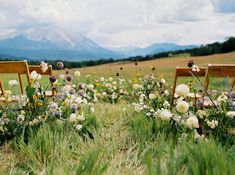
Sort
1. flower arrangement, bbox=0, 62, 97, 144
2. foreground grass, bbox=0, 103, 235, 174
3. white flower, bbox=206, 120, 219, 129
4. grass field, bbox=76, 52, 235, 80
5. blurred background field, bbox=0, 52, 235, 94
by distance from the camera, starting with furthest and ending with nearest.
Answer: grass field, bbox=76, 52, 235, 80 < blurred background field, bbox=0, 52, 235, 94 < flower arrangement, bbox=0, 62, 97, 144 < white flower, bbox=206, 120, 219, 129 < foreground grass, bbox=0, 103, 235, 174

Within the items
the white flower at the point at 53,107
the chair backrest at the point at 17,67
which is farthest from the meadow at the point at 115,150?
the chair backrest at the point at 17,67

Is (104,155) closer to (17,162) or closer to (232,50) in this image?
(17,162)

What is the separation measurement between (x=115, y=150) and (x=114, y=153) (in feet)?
0.34

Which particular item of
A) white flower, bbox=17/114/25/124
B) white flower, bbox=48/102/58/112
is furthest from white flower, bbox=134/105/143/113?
white flower, bbox=17/114/25/124

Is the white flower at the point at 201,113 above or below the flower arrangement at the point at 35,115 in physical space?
below

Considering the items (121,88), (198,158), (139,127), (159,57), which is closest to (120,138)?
(139,127)

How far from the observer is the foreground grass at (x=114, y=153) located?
3.20 m

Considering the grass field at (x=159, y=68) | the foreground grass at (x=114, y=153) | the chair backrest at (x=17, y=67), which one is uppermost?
the chair backrest at (x=17, y=67)

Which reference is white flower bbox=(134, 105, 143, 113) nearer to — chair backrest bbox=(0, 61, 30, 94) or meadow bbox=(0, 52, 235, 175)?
meadow bbox=(0, 52, 235, 175)

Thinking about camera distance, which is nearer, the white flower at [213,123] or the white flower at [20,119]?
the white flower at [213,123]

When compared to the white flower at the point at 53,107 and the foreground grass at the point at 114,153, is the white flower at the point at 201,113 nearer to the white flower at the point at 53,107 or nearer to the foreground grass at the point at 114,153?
the foreground grass at the point at 114,153

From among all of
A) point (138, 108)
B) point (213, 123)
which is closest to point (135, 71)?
point (138, 108)

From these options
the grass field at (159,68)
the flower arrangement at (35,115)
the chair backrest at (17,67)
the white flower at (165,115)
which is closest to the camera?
the white flower at (165,115)

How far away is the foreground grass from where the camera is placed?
320cm
